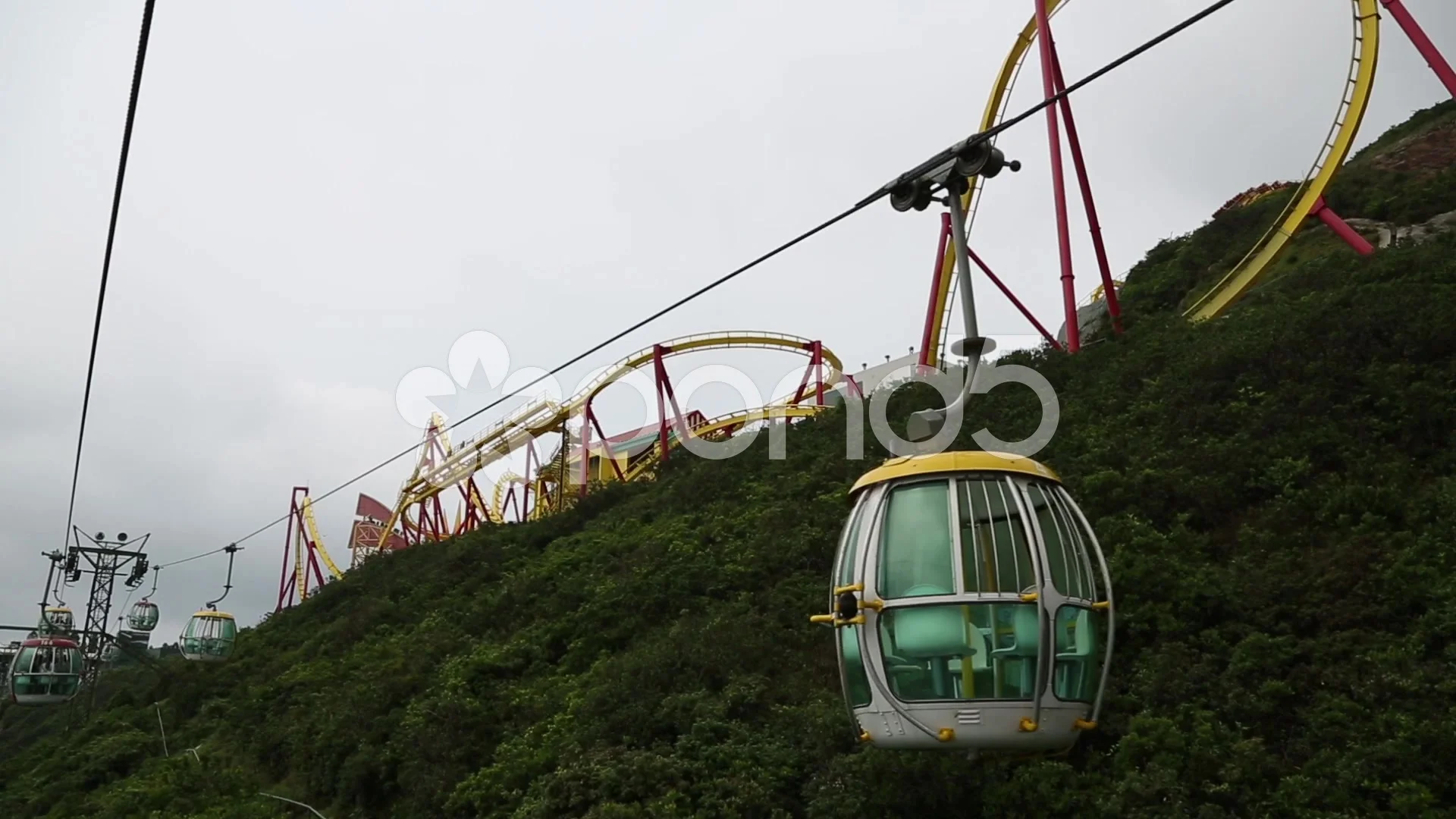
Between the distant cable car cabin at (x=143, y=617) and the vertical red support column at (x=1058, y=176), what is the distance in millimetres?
30992

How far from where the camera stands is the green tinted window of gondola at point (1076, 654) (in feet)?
18.4

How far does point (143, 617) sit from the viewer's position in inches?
1444

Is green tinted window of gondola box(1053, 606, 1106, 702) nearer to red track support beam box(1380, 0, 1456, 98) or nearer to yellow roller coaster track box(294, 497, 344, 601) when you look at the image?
red track support beam box(1380, 0, 1456, 98)

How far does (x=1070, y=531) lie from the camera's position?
236 inches

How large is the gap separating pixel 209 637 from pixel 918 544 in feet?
82.4

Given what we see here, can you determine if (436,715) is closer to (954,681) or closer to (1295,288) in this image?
(954,681)

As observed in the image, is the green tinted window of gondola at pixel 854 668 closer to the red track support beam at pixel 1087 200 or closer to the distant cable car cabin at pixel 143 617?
the red track support beam at pixel 1087 200

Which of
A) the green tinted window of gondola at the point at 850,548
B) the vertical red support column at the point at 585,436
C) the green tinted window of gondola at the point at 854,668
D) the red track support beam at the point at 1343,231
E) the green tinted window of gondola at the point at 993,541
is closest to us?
the green tinted window of gondola at the point at 993,541

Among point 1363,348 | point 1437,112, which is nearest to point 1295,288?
point 1363,348

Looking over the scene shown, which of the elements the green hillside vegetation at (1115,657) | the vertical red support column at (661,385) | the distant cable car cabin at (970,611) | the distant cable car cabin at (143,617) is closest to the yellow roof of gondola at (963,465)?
the distant cable car cabin at (970,611)

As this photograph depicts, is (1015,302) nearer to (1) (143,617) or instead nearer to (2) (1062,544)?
(2) (1062,544)

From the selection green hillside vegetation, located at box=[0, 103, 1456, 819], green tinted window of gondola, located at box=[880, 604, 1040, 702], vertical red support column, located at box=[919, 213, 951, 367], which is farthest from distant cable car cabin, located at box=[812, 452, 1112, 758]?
vertical red support column, located at box=[919, 213, 951, 367]

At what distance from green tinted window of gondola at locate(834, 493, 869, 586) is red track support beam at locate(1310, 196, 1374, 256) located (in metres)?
14.4

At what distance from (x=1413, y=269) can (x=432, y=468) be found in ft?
104
